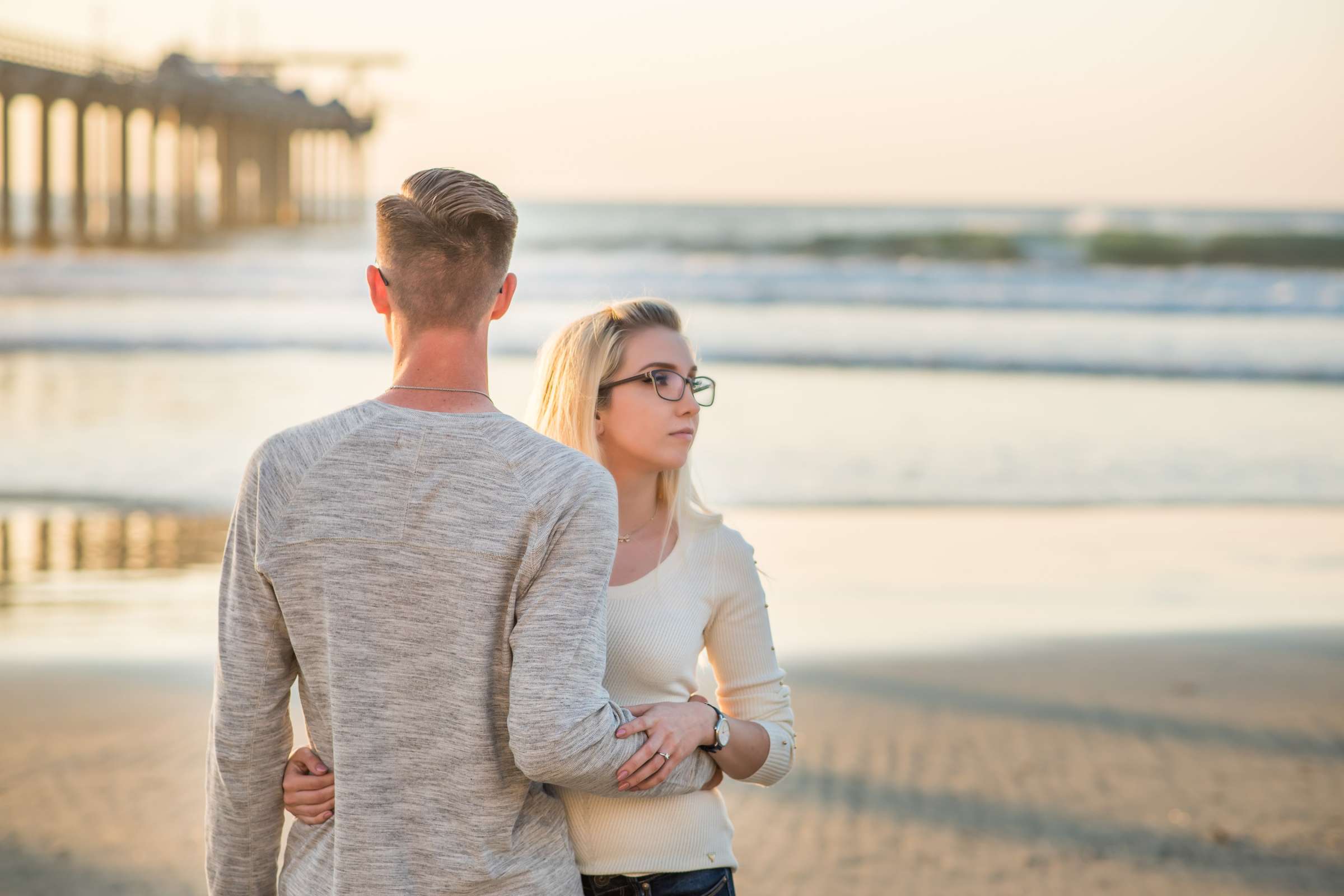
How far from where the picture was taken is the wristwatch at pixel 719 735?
199 centimetres

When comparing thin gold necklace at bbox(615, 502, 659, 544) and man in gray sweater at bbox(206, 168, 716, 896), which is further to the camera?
thin gold necklace at bbox(615, 502, 659, 544)

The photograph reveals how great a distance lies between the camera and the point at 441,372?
1766mm

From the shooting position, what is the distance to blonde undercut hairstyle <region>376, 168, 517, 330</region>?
1753mm

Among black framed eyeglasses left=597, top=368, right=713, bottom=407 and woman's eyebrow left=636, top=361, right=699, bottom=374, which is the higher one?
woman's eyebrow left=636, top=361, right=699, bottom=374

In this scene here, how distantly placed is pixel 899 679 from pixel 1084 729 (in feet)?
2.65

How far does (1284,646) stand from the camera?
6.11 meters

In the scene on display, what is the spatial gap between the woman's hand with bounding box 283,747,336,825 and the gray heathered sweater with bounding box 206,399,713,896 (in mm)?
56

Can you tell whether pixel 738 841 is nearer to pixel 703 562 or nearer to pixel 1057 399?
pixel 703 562

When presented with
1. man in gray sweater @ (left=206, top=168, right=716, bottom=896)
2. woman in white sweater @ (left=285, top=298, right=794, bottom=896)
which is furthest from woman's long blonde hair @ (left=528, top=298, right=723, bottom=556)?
man in gray sweater @ (left=206, top=168, right=716, bottom=896)

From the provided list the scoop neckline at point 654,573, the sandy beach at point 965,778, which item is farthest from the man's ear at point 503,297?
the sandy beach at point 965,778

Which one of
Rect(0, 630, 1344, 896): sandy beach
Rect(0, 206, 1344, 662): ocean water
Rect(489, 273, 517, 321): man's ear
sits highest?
Rect(489, 273, 517, 321): man's ear

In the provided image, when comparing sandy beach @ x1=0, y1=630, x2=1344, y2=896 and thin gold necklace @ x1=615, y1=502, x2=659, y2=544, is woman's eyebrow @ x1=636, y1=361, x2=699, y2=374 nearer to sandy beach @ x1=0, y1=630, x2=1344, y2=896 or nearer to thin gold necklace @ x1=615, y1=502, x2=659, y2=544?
thin gold necklace @ x1=615, y1=502, x2=659, y2=544

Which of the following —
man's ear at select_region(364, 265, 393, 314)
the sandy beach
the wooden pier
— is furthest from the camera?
the wooden pier

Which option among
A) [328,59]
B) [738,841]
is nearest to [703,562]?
[738,841]
